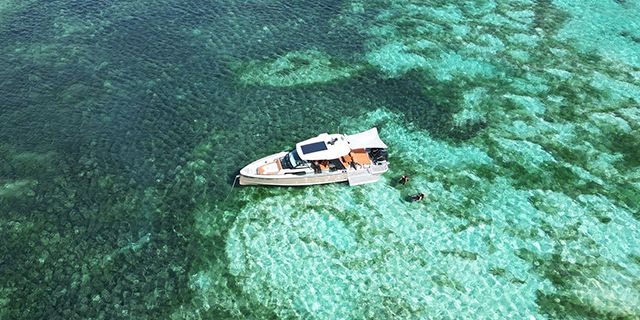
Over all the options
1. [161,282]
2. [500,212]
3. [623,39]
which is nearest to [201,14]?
[161,282]

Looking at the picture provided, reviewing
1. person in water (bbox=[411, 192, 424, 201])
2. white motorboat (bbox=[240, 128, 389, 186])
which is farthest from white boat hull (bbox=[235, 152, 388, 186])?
person in water (bbox=[411, 192, 424, 201])

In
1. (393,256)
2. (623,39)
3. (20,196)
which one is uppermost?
(623,39)

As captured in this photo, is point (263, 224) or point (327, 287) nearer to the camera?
point (327, 287)

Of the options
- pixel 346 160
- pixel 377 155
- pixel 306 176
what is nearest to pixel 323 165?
pixel 306 176

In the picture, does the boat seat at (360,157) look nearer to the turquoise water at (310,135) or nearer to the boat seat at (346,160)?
the boat seat at (346,160)

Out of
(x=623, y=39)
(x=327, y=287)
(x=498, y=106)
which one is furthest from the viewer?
(x=623, y=39)

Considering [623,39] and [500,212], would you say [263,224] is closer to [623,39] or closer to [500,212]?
[500,212]

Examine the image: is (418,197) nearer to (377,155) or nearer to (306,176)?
(377,155)
